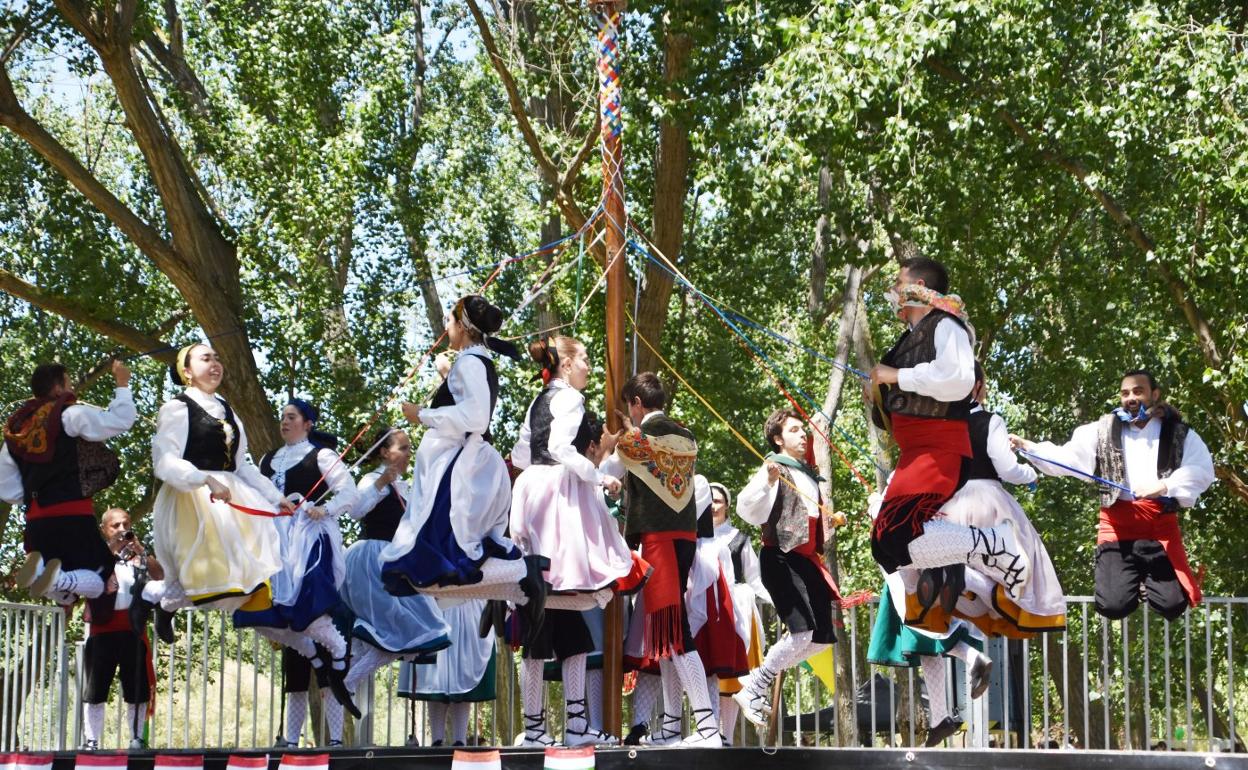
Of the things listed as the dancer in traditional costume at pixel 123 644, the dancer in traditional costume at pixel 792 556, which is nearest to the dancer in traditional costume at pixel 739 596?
the dancer in traditional costume at pixel 792 556

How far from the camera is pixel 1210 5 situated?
12461 mm

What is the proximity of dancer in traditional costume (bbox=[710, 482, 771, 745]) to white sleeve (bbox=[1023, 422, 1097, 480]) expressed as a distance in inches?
63.7

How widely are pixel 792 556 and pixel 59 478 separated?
3.79m

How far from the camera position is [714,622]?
7984 mm

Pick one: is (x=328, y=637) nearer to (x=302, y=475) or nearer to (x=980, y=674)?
(x=302, y=475)

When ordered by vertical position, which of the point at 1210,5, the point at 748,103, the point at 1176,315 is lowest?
the point at 1176,315

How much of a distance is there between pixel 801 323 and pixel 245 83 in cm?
951

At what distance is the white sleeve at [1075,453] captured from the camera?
7.90m

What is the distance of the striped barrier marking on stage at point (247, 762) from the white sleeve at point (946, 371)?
3.12 metres

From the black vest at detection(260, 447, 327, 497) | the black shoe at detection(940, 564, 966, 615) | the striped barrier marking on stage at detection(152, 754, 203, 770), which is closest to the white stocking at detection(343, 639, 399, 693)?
the black vest at detection(260, 447, 327, 497)

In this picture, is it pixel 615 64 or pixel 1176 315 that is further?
pixel 1176 315

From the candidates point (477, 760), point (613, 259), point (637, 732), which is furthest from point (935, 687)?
point (613, 259)

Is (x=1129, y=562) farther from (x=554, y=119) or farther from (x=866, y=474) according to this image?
(x=866, y=474)

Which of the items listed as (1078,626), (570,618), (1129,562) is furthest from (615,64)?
(1078,626)
